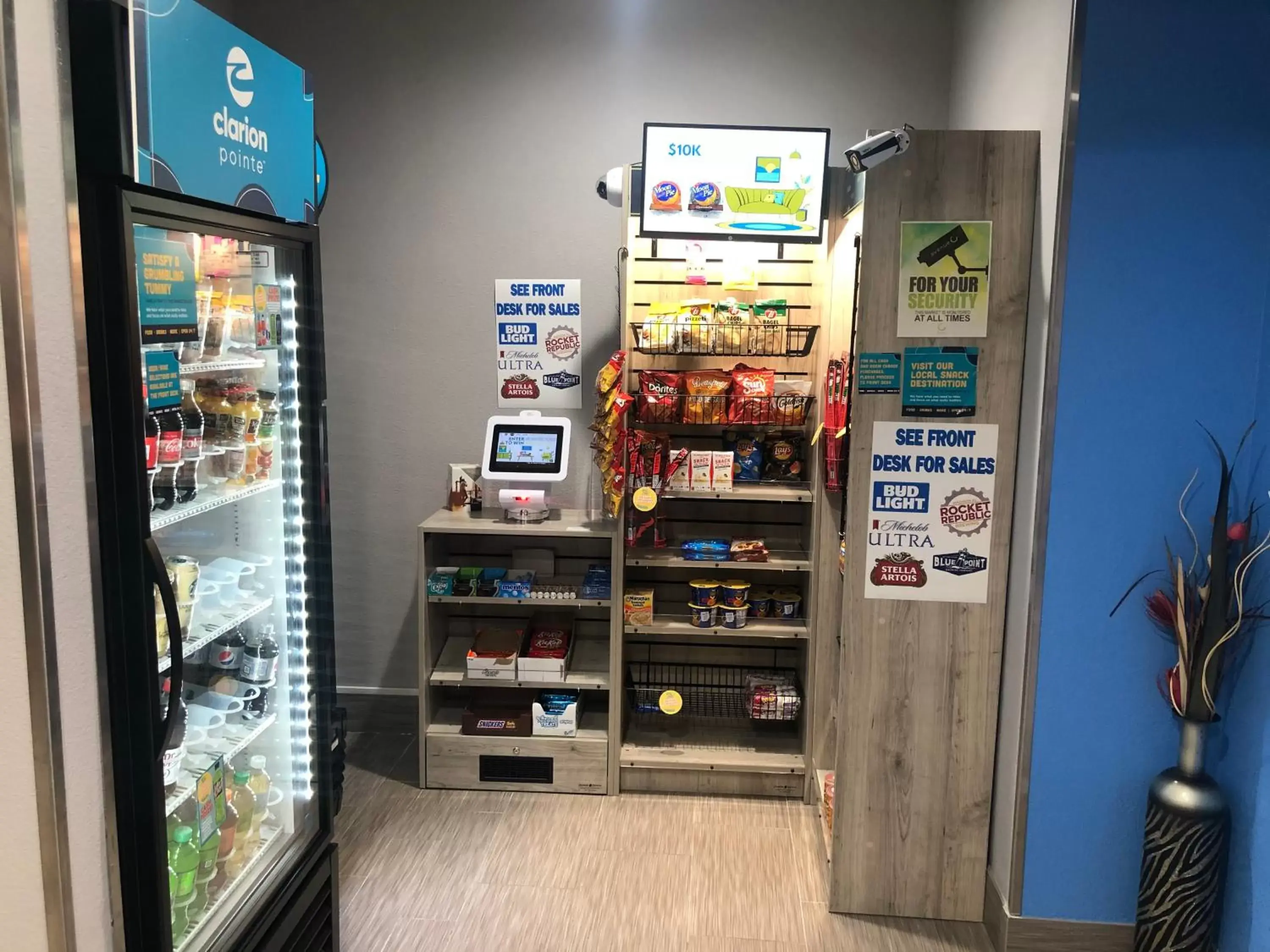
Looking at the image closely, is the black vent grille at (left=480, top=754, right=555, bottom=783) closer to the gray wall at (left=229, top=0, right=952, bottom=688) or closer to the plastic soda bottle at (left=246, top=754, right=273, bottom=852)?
the gray wall at (left=229, top=0, right=952, bottom=688)

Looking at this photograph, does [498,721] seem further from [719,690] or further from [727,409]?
[727,409]

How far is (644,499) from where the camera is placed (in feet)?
11.7

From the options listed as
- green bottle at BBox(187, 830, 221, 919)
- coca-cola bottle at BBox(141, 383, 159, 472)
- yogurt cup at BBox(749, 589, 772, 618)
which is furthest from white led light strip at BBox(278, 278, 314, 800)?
yogurt cup at BBox(749, 589, 772, 618)

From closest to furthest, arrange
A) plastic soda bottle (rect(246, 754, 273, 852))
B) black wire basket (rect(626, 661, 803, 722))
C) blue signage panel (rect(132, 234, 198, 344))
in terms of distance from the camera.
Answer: blue signage panel (rect(132, 234, 198, 344)) → plastic soda bottle (rect(246, 754, 273, 852)) → black wire basket (rect(626, 661, 803, 722))

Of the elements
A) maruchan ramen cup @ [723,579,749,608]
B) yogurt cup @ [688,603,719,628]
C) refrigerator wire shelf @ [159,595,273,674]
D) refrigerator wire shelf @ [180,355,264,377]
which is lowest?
yogurt cup @ [688,603,719,628]

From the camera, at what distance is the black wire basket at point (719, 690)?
3.79 metres

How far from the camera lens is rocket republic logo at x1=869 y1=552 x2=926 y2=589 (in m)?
2.89

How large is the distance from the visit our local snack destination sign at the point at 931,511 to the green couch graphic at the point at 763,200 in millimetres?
1019

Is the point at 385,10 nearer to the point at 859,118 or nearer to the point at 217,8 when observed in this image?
the point at 217,8

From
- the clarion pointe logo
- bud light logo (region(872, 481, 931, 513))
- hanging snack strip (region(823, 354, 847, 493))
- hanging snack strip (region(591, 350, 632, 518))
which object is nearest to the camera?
the clarion pointe logo

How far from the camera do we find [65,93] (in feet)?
5.21

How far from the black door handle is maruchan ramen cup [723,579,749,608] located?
2.30m

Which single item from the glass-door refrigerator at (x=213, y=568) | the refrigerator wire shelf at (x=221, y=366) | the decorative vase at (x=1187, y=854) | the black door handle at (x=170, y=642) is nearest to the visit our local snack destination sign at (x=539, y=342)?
the glass-door refrigerator at (x=213, y=568)

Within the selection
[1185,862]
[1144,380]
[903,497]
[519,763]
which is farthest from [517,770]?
[1144,380]
